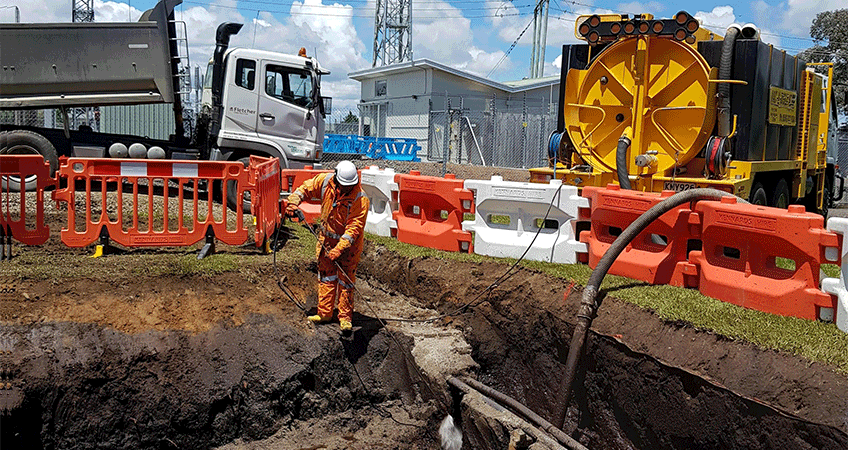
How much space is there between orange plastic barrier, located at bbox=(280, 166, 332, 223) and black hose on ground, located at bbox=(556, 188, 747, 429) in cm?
611

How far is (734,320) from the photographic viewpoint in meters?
5.77

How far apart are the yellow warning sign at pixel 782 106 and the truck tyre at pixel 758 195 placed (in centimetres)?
92

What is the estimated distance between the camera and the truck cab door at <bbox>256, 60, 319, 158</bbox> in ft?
43.7

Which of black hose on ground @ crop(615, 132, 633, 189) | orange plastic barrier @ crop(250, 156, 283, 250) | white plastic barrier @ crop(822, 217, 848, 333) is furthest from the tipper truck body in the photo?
white plastic barrier @ crop(822, 217, 848, 333)

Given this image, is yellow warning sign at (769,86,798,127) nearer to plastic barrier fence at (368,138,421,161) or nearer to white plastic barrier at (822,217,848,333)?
white plastic barrier at (822,217,848,333)

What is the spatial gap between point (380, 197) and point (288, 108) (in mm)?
4173

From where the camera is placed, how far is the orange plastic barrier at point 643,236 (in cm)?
682

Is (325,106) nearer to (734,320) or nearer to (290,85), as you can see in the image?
(290,85)

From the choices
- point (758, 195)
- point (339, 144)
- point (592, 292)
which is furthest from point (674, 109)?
point (339, 144)

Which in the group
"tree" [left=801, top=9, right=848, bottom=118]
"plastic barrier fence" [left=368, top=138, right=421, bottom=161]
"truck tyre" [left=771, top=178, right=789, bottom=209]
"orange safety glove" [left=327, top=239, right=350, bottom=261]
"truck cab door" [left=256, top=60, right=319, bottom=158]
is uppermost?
"tree" [left=801, top=9, right=848, bottom=118]

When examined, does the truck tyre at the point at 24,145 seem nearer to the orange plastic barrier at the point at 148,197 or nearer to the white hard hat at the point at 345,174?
the orange plastic barrier at the point at 148,197

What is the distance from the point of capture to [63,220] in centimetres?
1065

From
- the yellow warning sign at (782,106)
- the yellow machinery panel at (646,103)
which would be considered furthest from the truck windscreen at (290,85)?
the yellow warning sign at (782,106)

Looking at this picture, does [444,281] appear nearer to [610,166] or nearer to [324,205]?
[324,205]
